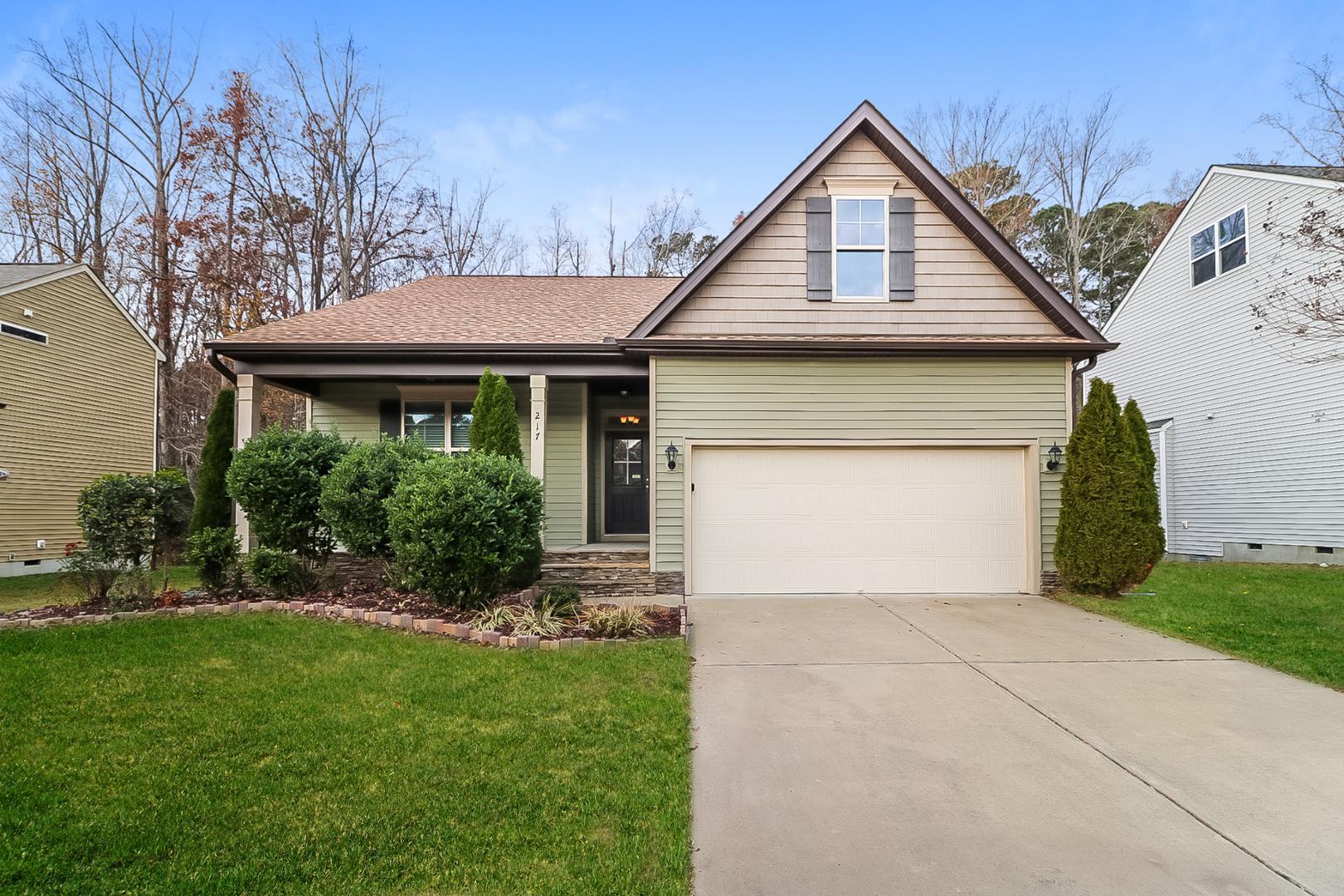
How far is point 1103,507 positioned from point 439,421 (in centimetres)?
932

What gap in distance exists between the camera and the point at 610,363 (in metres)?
9.15

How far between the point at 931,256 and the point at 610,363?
456 cm

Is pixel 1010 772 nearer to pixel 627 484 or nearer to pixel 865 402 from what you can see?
pixel 865 402

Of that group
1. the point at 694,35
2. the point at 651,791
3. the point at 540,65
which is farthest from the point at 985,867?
the point at 540,65

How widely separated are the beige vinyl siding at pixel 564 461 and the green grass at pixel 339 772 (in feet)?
15.9

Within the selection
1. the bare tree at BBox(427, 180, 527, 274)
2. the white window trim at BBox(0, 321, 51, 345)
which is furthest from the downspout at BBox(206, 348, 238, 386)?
the bare tree at BBox(427, 180, 527, 274)

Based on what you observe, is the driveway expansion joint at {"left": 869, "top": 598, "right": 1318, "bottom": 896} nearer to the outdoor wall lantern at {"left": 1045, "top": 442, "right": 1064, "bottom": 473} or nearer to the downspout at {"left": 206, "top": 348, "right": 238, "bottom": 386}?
A: the outdoor wall lantern at {"left": 1045, "top": 442, "right": 1064, "bottom": 473}

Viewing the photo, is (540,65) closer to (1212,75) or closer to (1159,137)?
(1212,75)

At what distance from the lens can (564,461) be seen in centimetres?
1032

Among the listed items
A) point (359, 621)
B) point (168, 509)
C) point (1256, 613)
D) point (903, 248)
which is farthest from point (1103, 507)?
point (168, 509)

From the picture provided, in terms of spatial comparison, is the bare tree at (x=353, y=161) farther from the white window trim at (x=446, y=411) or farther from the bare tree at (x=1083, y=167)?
the bare tree at (x=1083, y=167)

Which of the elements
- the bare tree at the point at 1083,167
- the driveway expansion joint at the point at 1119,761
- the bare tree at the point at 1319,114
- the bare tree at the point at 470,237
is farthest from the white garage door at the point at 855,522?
the bare tree at the point at 470,237

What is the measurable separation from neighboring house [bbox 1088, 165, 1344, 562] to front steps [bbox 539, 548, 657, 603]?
34.1 ft

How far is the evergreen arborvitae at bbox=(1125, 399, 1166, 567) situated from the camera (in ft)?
26.5
